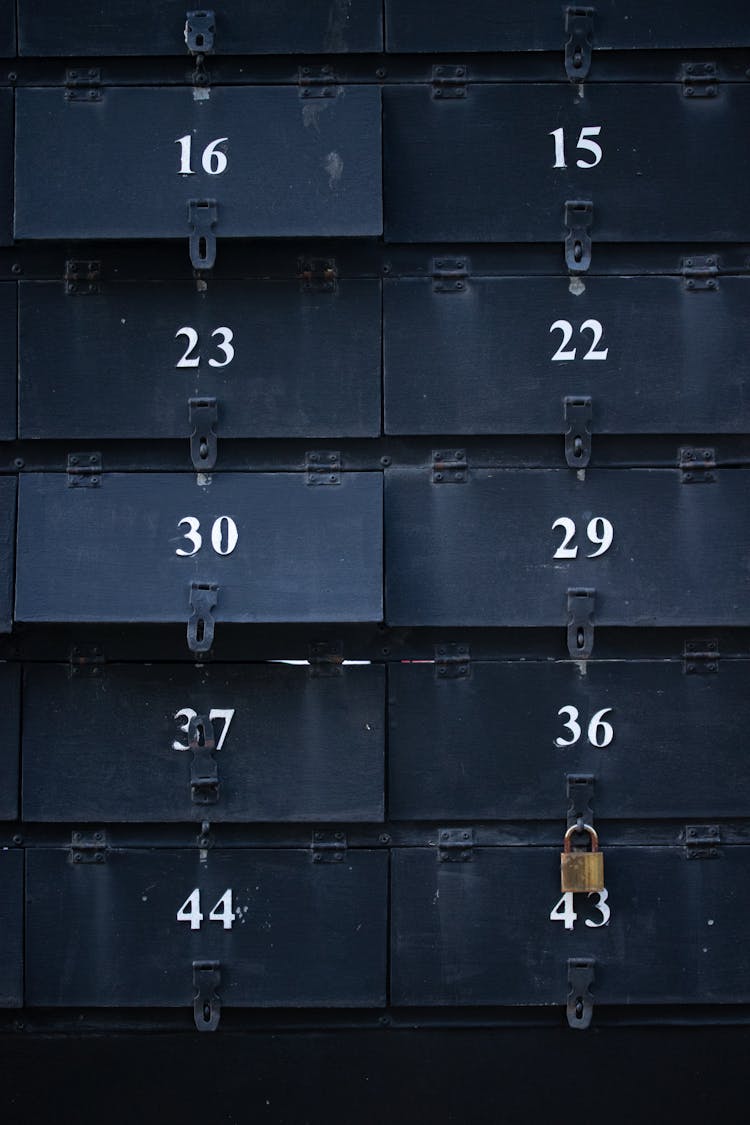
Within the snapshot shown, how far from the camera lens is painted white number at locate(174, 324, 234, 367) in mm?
4164

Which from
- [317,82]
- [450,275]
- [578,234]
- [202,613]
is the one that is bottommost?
[202,613]

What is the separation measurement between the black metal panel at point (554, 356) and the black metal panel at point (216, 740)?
0.92 metres

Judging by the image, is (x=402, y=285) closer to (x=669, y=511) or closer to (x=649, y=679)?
(x=669, y=511)

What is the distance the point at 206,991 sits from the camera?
4102 millimetres

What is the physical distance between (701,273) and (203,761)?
2233 millimetres

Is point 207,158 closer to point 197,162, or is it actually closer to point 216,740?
point 197,162

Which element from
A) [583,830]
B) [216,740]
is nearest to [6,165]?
[216,740]

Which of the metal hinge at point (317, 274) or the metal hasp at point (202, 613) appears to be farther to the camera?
the metal hinge at point (317, 274)

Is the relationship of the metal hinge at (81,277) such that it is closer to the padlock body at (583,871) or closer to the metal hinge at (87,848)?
the metal hinge at (87,848)

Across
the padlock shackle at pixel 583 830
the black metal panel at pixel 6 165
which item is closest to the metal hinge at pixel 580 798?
the padlock shackle at pixel 583 830

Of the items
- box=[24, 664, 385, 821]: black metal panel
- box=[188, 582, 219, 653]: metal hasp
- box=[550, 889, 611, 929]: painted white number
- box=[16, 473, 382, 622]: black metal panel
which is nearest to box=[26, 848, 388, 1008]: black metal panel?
box=[24, 664, 385, 821]: black metal panel

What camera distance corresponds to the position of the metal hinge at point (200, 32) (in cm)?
412

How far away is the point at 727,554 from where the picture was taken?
4.14m

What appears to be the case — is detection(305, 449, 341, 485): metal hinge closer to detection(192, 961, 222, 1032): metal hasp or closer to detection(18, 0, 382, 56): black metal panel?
detection(18, 0, 382, 56): black metal panel
